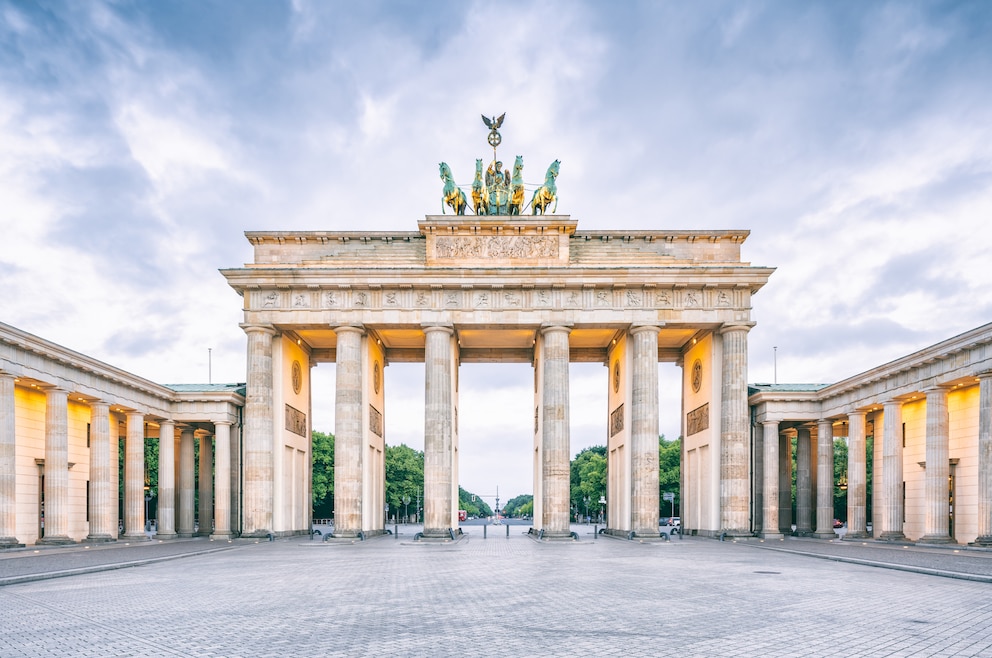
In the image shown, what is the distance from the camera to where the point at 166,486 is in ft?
157

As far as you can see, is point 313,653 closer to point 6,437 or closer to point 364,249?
point 6,437

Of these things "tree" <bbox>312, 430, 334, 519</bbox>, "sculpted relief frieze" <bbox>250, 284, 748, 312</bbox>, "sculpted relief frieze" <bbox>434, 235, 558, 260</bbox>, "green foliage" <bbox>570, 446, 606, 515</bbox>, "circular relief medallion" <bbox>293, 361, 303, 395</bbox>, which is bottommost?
"green foliage" <bbox>570, 446, 606, 515</bbox>

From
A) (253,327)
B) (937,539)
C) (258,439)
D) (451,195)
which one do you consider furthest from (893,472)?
(253,327)

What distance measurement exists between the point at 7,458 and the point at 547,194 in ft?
100

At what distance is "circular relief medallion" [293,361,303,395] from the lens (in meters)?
50.0

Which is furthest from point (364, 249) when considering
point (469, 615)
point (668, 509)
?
point (668, 509)

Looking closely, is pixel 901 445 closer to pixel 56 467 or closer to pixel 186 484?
pixel 56 467

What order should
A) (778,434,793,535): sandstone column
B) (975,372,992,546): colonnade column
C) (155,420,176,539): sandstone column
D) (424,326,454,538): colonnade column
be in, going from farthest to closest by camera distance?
(778,434,793,535): sandstone column, (155,420,176,539): sandstone column, (424,326,454,538): colonnade column, (975,372,992,546): colonnade column

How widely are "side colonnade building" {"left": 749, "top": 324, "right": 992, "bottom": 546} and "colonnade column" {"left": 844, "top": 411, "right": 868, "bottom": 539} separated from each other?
57 mm

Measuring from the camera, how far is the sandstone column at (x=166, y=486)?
47031mm

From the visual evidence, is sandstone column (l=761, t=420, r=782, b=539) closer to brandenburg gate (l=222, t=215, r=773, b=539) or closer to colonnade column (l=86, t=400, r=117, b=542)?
brandenburg gate (l=222, t=215, r=773, b=539)

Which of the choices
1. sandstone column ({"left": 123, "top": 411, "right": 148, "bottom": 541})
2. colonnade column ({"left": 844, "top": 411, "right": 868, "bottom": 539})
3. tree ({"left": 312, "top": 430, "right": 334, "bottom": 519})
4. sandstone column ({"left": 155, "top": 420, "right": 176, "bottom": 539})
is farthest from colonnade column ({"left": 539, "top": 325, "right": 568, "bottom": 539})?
tree ({"left": 312, "top": 430, "right": 334, "bottom": 519})

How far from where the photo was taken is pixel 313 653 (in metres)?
11.5

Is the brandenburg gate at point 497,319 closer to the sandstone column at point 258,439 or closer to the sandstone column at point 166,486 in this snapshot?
the sandstone column at point 258,439
